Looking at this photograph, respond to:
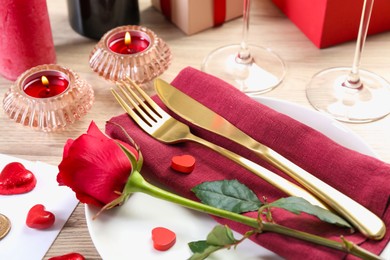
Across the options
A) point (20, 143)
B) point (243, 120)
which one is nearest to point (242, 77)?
point (243, 120)

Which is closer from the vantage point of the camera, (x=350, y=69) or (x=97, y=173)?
(x=97, y=173)

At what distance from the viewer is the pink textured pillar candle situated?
816mm

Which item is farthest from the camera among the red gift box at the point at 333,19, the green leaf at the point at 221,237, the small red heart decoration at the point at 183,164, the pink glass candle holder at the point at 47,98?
the red gift box at the point at 333,19

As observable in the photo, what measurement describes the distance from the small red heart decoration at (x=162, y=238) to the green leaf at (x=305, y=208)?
100 millimetres

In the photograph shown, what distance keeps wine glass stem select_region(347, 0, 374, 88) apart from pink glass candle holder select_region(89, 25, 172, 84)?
23 centimetres

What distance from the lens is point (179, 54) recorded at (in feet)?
3.02

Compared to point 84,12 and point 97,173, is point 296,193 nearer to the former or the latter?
point 97,173

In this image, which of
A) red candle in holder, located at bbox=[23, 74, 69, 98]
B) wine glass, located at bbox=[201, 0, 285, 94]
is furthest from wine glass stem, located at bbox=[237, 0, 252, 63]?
red candle in holder, located at bbox=[23, 74, 69, 98]

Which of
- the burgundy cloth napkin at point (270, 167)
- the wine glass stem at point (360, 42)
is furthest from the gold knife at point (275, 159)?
the wine glass stem at point (360, 42)

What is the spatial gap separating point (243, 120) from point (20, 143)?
26 centimetres

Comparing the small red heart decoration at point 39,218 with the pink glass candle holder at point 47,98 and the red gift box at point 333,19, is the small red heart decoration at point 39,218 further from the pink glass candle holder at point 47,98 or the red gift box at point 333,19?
the red gift box at point 333,19

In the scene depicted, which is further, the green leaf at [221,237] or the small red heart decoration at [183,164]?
the small red heart decoration at [183,164]

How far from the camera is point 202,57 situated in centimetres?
92

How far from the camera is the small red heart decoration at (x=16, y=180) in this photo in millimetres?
710
